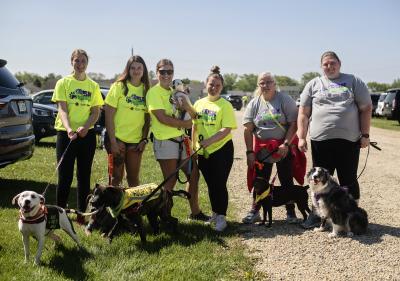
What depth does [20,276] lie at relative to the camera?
389 centimetres

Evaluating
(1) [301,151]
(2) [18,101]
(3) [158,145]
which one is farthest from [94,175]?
(1) [301,151]

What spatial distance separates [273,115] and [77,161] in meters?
2.56

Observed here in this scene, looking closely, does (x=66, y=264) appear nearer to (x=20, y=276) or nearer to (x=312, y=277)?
(x=20, y=276)

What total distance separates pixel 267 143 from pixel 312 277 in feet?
6.69

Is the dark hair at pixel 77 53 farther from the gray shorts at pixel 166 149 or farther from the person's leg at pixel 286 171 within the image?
the person's leg at pixel 286 171

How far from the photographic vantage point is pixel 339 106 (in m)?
5.32

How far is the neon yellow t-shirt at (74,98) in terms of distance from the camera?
5.22m

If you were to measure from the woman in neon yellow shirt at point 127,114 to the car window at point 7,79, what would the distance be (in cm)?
219

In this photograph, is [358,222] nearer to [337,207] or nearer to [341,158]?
[337,207]

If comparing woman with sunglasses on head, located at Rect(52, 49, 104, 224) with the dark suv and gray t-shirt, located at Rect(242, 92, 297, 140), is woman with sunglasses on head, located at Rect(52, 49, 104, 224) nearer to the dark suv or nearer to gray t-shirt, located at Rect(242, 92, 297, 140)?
the dark suv

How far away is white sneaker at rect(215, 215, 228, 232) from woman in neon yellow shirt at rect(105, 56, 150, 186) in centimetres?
131

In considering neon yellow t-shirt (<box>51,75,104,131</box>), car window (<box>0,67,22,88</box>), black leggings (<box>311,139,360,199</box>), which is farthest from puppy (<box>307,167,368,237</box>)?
car window (<box>0,67,22,88</box>)

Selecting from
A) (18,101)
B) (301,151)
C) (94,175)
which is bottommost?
(94,175)

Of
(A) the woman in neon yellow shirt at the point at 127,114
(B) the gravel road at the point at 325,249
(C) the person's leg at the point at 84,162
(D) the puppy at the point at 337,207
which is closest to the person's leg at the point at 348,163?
(D) the puppy at the point at 337,207
